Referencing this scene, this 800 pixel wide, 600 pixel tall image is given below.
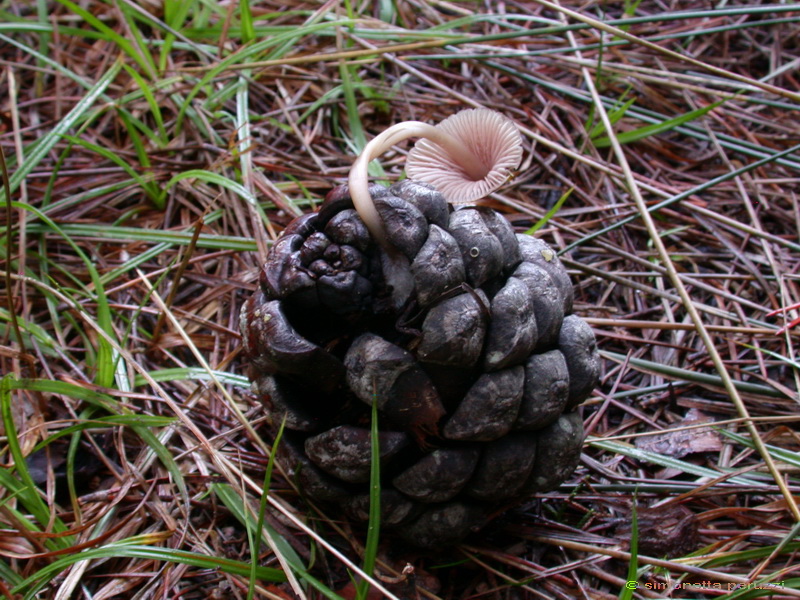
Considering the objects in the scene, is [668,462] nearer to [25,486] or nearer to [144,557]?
[144,557]

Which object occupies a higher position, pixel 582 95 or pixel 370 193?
pixel 370 193

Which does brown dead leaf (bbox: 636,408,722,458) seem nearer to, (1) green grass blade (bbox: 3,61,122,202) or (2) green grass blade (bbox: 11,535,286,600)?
(2) green grass blade (bbox: 11,535,286,600)

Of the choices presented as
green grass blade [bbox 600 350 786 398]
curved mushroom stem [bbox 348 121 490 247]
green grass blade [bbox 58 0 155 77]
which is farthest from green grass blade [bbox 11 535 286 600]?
green grass blade [bbox 58 0 155 77]

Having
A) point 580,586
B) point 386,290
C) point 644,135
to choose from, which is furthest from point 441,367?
point 644,135

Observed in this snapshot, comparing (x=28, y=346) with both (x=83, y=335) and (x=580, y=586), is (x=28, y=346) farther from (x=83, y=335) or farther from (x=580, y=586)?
(x=580, y=586)

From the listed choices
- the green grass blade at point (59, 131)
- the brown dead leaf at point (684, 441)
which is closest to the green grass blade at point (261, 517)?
the brown dead leaf at point (684, 441)

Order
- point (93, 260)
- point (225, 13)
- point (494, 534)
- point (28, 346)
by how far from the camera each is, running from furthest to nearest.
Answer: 1. point (225, 13)
2. point (93, 260)
3. point (28, 346)
4. point (494, 534)

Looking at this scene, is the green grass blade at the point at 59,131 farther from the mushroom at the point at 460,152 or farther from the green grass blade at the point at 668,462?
the green grass blade at the point at 668,462
